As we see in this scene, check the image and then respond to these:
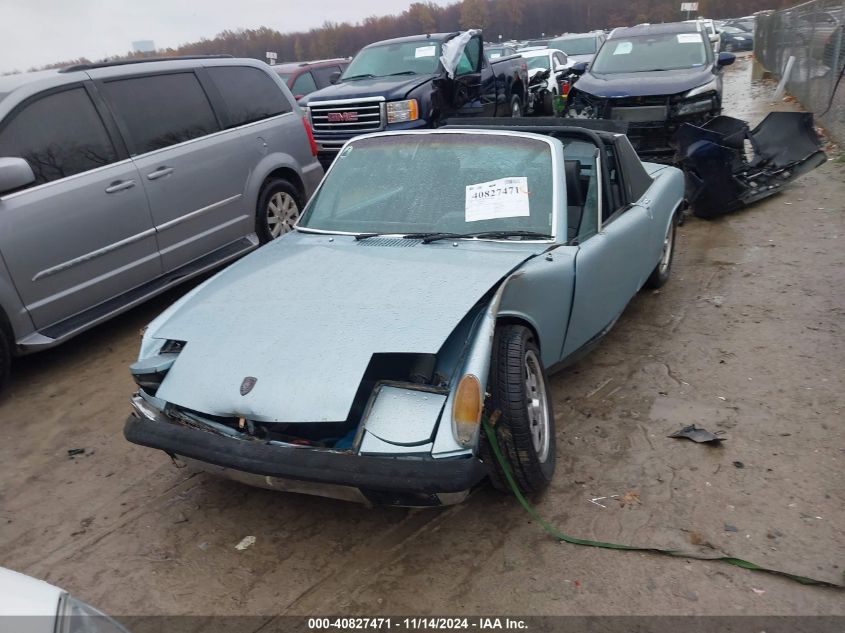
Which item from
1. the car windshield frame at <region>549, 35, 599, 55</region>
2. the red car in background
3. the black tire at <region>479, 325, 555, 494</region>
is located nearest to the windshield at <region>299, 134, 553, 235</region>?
the black tire at <region>479, 325, 555, 494</region>

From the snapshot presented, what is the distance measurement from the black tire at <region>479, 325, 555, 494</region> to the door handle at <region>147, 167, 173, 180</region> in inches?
140

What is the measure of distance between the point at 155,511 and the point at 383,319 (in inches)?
58.4

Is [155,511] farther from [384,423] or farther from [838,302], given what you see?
[838,302]

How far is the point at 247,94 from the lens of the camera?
21.5ft

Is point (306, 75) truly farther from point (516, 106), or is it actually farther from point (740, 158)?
point (740, 158)

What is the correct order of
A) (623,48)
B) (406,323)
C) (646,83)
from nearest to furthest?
(406,323), (646,83), (623,48)

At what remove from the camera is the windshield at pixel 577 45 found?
68.6 feet

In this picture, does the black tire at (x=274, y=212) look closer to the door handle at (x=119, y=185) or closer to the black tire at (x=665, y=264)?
the door handle at (x=119, y=185)

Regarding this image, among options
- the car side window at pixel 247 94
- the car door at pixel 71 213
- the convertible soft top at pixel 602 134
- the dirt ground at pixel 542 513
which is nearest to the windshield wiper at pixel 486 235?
the convertible soft top at pixel 602 134

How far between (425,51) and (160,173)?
6.56 metres

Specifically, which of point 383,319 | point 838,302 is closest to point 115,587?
point 383,319

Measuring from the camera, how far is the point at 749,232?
7031 millimetres

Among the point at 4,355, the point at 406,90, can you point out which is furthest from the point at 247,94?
the point at 406,90

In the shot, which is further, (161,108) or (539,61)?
(539,61)
